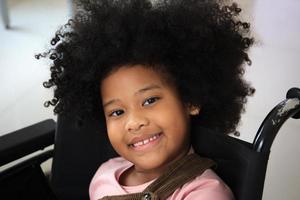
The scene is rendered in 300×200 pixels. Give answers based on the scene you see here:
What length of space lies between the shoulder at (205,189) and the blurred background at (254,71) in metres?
0.90

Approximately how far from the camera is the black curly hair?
2.88 feet

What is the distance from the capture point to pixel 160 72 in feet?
2.92

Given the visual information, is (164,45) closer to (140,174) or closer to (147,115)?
(147,115)

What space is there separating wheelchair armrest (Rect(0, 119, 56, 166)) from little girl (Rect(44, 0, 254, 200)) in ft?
0.71

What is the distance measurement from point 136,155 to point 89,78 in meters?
0.20

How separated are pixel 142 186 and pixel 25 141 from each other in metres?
0.34

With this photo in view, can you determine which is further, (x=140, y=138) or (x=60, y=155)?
(x=60, y=155)

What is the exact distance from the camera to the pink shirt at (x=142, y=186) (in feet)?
2.71

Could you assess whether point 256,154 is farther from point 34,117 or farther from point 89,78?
point 34,117

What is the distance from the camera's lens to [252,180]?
0.73 m

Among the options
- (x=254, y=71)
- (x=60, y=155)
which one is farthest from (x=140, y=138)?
(x=254, y=71)

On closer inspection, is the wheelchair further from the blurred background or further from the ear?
the blurred background

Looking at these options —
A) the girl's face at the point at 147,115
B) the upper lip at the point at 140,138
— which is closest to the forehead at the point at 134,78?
the girl's face at the point at 147,115

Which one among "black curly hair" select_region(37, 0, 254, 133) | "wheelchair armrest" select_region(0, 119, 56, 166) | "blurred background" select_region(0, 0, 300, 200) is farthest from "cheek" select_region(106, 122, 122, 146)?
"blurred background" select_region(0, 0, 300, 200)
